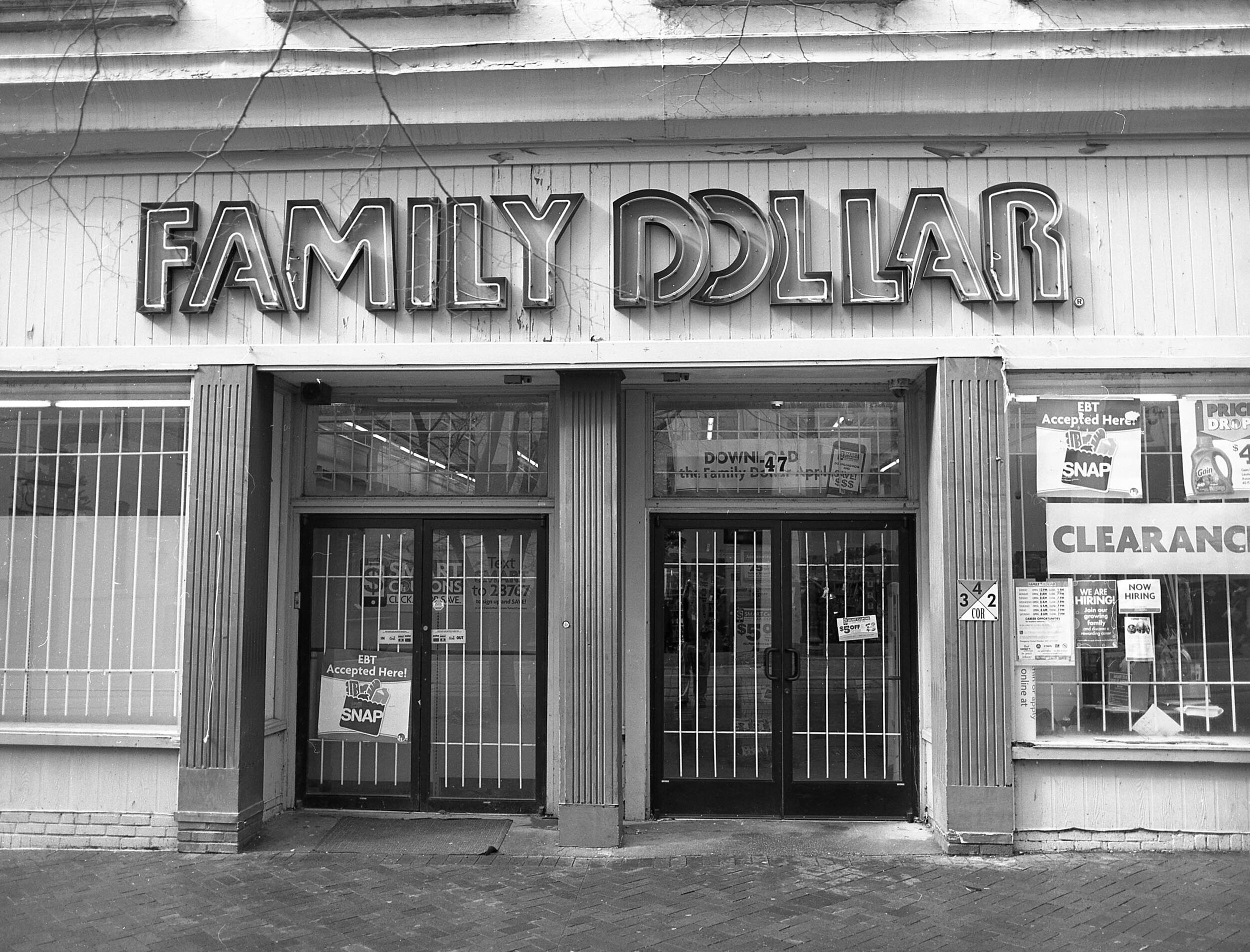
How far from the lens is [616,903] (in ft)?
19.9

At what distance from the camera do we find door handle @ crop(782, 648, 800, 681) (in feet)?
25.7

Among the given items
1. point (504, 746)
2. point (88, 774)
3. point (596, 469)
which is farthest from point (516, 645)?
point (88, 774)

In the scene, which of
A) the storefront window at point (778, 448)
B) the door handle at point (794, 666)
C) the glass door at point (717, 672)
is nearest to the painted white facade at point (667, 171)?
the storefront window at point (778, 448)

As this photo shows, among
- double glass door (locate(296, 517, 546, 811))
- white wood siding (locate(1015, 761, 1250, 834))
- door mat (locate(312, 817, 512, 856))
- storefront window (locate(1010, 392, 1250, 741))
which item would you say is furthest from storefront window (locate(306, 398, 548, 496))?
white wood siding (locate(1015, 761, 1250, 834))

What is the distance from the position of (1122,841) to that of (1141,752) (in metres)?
0.62

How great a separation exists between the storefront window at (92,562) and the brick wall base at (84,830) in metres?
0.65

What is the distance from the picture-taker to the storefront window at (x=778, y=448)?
793 cm

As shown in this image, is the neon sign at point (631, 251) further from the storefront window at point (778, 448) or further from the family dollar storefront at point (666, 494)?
the storefront window at point (778, 448)

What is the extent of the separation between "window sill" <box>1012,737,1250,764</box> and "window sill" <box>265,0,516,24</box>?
6236 mm

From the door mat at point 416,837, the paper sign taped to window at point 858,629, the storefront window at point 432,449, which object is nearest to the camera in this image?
the door mat at point 416,837

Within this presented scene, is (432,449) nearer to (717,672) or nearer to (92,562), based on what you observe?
(92,562)

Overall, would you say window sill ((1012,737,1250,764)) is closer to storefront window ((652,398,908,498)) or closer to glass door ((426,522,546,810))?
storefront window ((652,398,908,498))

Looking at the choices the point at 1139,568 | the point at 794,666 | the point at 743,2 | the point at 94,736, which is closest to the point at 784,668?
the point at 794,666

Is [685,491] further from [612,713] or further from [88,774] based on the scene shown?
[88,774]
